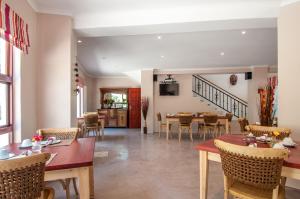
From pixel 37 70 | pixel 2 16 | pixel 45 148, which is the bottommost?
pixel 45 148

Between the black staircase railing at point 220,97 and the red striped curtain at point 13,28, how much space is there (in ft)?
22.9

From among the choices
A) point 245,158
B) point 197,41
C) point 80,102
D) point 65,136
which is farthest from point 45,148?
point 80,102

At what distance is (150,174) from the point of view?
3.37 m

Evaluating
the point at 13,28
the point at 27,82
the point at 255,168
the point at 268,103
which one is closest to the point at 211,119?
the point at 268,103

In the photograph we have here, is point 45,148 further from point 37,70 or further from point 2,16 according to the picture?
point 37,70

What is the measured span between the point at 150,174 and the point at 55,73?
2.39 meters

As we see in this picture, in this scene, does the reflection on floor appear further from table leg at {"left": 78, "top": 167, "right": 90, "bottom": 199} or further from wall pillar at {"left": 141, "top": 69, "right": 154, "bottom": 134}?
wall pillar at {"left": 141, "top": 69, "right": 154, "bottom": 134}

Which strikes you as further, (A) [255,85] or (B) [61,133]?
(A) [255,85]

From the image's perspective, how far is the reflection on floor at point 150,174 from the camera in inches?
105

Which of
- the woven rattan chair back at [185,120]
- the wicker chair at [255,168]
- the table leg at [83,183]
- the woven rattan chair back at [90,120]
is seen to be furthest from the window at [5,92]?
the woven rattan chair back at [185,120]

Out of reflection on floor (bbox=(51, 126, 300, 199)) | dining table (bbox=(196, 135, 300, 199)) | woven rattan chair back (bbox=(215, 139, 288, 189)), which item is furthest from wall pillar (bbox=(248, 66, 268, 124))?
woven rattan chair back (bbox=(215, 139, 288, 189))

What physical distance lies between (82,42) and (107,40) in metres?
0.75

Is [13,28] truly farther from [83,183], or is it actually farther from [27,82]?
[83,183]

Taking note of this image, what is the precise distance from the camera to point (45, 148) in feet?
6.82
